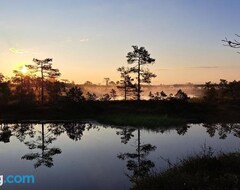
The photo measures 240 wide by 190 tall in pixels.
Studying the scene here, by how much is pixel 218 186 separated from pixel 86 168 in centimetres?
946

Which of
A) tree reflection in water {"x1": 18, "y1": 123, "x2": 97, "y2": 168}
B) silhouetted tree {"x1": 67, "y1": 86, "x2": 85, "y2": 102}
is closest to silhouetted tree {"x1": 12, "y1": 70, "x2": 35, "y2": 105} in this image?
silhouetted tree {"x1": 67, "y1": 86, "x2": 85, "y2": 102}

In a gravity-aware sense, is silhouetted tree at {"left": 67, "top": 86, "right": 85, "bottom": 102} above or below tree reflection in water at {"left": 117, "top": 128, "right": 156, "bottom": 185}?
above

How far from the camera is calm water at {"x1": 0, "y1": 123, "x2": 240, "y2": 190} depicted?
14.0 metres

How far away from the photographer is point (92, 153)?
20.4 m

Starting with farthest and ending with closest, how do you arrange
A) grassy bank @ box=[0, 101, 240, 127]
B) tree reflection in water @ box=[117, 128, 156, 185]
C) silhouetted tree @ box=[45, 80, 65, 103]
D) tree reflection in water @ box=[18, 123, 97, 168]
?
1. silhouetted tree @ box=[45, 80, 65, 103]
2. grassy bank @ box=[0, 101, 240, 127]
3. tree reflection in water @ box=[18, 123, 97, 168]
4. tree reflection in water @ box=[117, 128, 156, 185]

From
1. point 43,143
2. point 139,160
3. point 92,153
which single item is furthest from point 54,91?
point 139,160

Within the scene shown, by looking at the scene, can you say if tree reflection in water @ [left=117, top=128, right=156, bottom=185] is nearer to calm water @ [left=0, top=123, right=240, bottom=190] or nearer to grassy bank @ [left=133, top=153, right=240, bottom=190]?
calm water @ [left=0, top=123, right=240, bottom=190]

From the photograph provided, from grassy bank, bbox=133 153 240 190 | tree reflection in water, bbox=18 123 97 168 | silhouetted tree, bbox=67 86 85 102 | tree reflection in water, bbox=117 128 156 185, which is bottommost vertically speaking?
tree reflection in water, bbox=18 123 97 168

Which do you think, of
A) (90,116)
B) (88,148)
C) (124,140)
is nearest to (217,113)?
(90,116)

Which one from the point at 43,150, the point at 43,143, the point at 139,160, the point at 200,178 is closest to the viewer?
the point at 200,178

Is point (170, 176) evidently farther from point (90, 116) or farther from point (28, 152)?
point (90, 116)

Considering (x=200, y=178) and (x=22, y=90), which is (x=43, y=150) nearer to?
(x=200, y=178)

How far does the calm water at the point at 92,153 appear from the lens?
14.0 meters

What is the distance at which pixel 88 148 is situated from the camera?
73.5 feet
